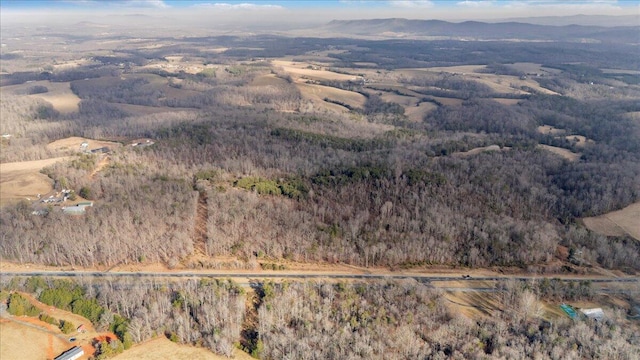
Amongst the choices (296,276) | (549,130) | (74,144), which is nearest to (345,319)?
(296,276)

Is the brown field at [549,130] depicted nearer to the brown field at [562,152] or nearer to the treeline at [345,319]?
the brown field at [562,152]

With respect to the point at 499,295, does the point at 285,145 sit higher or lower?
higher

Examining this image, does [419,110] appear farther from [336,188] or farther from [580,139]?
[336,188]

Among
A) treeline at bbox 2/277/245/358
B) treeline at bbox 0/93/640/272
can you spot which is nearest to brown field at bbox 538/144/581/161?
treeline at bbox 0/93/640/272

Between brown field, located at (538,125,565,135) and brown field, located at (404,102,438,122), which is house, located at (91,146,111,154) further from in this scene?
brown field, located at (538,125,565,135)

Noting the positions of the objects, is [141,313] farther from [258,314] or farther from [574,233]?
[574,233]

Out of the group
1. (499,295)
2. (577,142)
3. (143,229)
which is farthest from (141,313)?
(577,142)

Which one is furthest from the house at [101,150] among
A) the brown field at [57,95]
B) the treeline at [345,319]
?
the brown field at [57,95]
